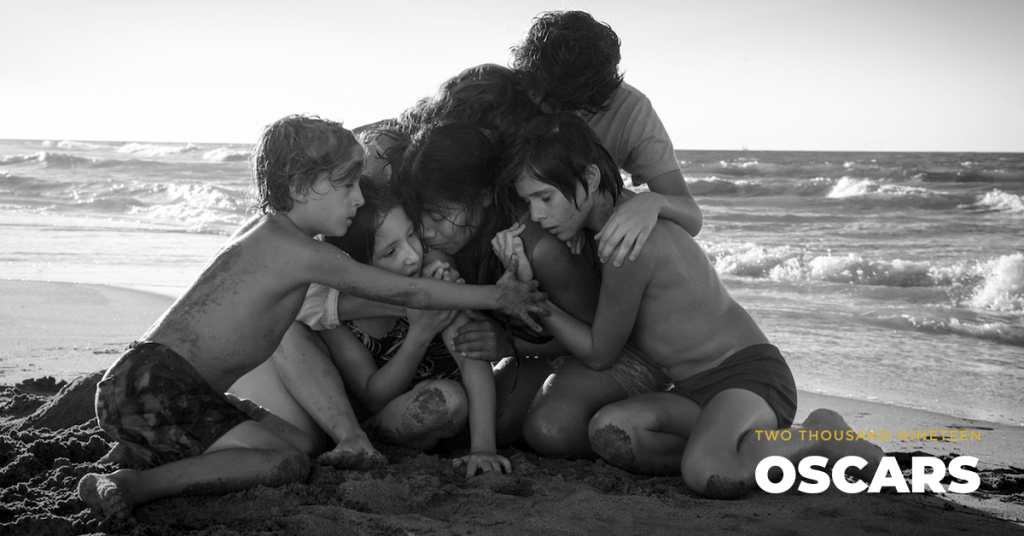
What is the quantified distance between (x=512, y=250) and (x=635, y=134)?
2.96 feet

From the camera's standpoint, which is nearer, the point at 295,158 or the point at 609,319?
the point at 295,158

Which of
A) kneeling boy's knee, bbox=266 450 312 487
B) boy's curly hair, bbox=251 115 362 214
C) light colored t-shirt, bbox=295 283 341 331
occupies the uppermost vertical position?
boy's curly hair, bbox=251 115 362 214

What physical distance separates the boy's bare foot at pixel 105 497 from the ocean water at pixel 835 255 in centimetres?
318

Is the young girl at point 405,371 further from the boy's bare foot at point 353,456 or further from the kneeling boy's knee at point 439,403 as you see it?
the boy's bare foot at point 353,456

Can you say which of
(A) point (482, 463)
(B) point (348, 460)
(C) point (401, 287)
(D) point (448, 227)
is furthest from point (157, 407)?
(D) point (448, 227)

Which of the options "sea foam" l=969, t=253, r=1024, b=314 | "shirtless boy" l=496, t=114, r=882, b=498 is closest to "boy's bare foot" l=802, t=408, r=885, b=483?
"shirtless boy" l=496, t=114, r=882, b=498

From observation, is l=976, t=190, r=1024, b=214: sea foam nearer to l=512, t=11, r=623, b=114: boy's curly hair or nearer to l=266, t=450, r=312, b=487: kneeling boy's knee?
l=512, t=11, r=623, b=114: boy's curly hair

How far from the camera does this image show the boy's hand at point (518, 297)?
2650 millimetres

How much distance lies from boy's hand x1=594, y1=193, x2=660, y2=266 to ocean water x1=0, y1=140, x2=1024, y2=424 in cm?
191

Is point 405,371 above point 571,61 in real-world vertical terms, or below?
below

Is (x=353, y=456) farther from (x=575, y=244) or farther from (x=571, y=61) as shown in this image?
(x=571, y=61)

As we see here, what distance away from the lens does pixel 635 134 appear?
3316 mm

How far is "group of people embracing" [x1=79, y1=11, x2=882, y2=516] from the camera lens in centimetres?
246

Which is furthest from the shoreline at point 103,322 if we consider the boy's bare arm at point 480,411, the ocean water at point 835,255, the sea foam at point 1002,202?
the sea foam at point 1002,202
